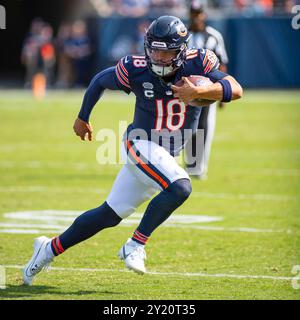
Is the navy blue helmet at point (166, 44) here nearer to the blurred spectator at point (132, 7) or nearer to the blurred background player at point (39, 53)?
the blurred background player at point (39, 53)

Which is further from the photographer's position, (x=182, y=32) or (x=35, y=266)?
(x=35, y=266)

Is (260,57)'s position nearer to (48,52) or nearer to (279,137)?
(48,52)

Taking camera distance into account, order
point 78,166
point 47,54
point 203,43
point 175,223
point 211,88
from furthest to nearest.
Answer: point 47,54 < point 78,166 < point 203,43 < point 175,223 < point 211,88

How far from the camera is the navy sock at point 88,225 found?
211 inches

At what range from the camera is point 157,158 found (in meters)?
5.26

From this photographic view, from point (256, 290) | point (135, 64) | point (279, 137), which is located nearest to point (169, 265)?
point (256, 290)

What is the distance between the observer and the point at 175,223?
25.5ft

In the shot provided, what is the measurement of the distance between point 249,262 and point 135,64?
5.61ft

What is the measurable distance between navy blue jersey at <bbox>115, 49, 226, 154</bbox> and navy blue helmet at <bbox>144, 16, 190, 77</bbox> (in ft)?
0.29

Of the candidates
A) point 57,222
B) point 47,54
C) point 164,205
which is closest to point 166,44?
point 164,205

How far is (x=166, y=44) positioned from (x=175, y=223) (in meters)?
2.91

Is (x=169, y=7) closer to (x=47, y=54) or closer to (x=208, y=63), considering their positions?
(x=47, y=54)

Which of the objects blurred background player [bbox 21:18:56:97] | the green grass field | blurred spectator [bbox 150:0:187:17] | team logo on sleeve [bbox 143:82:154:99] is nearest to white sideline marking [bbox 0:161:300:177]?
the green grass field

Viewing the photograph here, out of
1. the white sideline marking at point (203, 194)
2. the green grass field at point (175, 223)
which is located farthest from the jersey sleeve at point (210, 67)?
the white sideline marking at point (203, 194)
